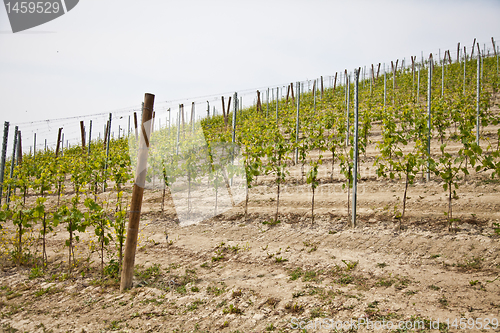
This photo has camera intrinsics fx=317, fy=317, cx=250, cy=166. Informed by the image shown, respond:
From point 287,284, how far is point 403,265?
5.43 ft

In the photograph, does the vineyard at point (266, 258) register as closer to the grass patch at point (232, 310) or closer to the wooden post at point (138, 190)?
the grass patch at point (232, 310)

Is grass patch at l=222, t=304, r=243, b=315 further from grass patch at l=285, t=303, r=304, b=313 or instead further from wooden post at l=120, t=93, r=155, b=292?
wooden post at l=120, t=93, r=155, b=292

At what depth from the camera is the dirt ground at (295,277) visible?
3303 millimetres

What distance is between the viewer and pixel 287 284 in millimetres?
4035

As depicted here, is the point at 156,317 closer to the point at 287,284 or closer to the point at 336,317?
the point at 287,284

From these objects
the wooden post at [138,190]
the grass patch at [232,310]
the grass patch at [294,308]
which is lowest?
the grass patch at [232,310]

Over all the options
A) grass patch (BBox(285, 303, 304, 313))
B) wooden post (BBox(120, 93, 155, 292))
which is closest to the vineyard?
grass patch (BBox(285, 303, 304, 313))

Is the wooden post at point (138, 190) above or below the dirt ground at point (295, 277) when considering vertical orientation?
above

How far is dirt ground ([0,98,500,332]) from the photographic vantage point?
330 centimetres

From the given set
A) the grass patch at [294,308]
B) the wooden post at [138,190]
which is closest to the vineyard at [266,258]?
the grass patch at [294,308]

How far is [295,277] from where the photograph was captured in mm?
4215

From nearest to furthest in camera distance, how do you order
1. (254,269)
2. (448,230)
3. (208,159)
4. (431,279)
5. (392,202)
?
(431,279)
(254,269)
(448,230)
(392,202)
(208,159)

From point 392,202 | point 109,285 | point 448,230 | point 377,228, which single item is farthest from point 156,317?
point 392,202

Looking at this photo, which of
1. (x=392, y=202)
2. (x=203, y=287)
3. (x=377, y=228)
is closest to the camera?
(x=203, y=287)
